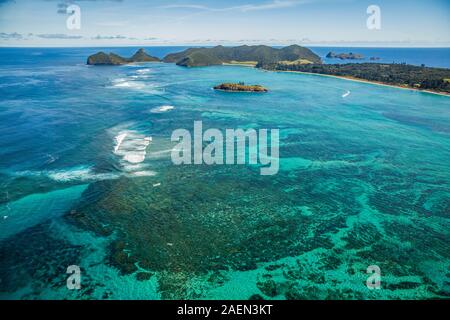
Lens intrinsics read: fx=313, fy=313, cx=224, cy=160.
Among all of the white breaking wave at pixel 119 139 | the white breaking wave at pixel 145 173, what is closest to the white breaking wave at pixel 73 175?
the white breaking wave at pixel 145 173

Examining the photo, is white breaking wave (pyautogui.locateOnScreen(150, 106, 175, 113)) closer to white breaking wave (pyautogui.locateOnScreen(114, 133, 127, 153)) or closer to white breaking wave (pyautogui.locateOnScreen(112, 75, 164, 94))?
white breaking wave (pyautogui.locateOnScreen(114, 133, 127, 153))

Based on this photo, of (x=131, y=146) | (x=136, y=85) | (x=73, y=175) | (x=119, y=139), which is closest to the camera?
(x=73, y=175)

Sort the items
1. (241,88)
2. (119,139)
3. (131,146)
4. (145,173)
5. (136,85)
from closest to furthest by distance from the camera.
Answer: (145,173)
(131,146)
(119,139)
(241,88)
(136,85)

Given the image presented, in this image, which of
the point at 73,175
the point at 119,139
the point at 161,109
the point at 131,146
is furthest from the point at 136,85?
the point at 73,175

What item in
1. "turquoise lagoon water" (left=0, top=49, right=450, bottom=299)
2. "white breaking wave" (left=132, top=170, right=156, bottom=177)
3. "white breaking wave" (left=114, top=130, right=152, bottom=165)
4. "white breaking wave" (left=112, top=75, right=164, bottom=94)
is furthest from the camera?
"white breaking wave" (left=112, top=75, right=164, bottom=94)

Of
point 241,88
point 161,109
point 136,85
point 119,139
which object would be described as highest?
point 136,85

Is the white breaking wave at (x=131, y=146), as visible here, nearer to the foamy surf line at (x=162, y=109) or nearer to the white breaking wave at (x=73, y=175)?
the white breaking wave at (x=73, y=175)

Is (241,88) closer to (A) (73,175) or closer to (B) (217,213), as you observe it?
(A) (73,175)

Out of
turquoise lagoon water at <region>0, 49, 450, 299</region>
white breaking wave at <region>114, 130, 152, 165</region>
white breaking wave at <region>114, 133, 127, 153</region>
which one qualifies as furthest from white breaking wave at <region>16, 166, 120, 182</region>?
white breaking wave at <region>114, 133, 127, 153</region>
